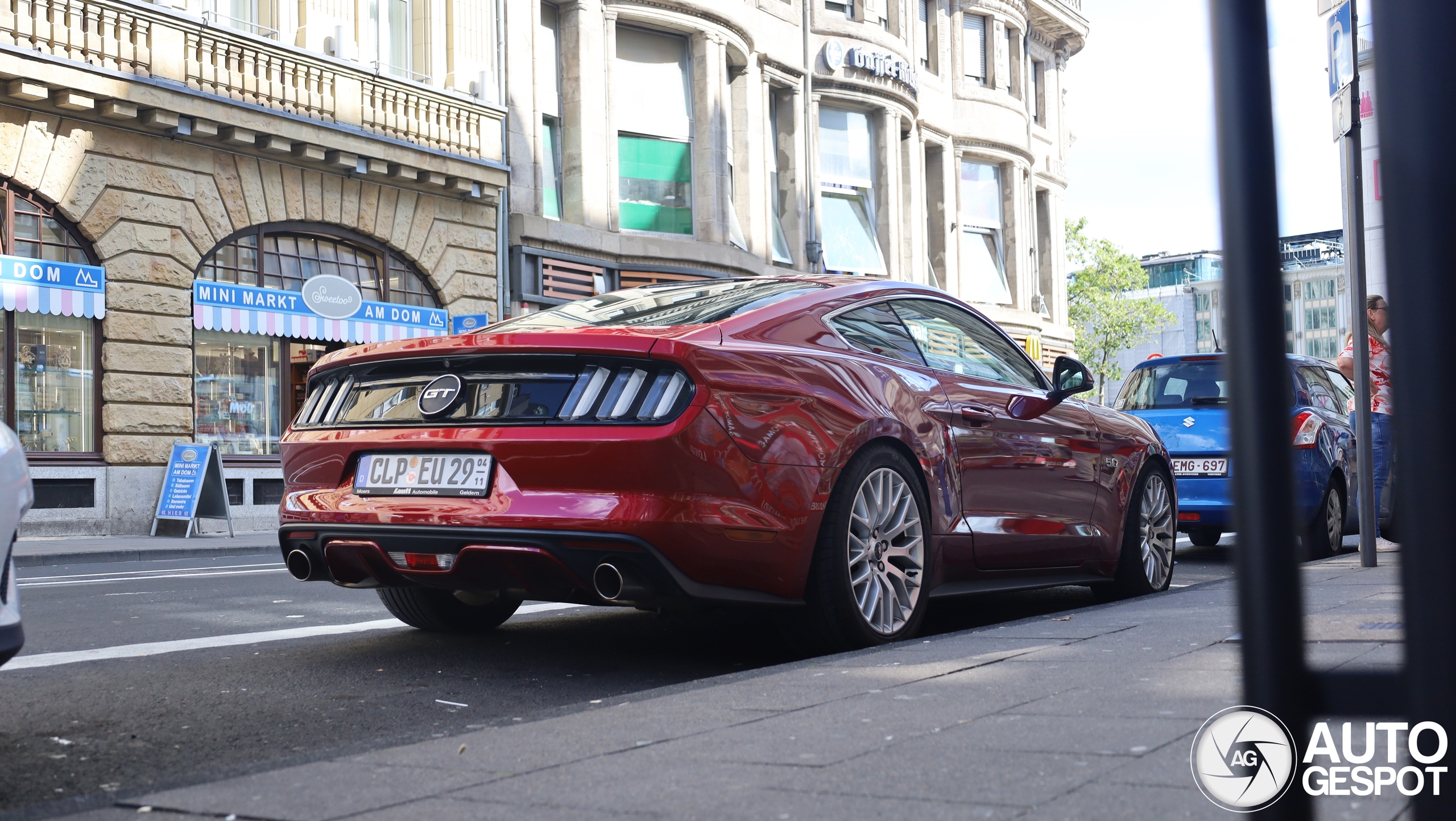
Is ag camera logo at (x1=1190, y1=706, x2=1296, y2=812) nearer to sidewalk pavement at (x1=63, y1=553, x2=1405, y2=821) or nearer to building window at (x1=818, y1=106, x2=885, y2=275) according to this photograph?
sidewalk pavement at (x1=63, y1=553, x2=1405, y2=821)

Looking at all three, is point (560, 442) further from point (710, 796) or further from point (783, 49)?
point (783, 49)

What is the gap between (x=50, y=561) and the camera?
12.4 metres

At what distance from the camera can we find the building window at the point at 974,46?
117ft

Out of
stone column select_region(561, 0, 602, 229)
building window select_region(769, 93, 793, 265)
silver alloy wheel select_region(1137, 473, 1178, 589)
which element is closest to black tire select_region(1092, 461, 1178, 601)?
silver alloy wheel select_region(1137, 473, 1178, 589)

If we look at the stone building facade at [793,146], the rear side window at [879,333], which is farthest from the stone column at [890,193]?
the rear side window at [879,333]

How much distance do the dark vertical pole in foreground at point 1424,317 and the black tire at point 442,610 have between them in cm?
464

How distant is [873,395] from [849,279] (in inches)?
33.5

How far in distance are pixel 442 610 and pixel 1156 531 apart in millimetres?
3494

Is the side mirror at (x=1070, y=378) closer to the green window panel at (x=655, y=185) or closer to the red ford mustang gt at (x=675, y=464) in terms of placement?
the red ford mustang gt at (x=675, y=464)

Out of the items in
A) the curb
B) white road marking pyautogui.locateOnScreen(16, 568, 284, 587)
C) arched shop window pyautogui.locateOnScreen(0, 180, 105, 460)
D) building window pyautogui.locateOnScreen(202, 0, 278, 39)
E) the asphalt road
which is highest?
building window pyautogui.locateOnScreen(202, 0, 278, 39)

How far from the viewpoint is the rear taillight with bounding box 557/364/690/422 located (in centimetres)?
406

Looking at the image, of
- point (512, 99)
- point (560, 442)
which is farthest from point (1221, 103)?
point (512, 99)

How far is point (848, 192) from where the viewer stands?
3000cm

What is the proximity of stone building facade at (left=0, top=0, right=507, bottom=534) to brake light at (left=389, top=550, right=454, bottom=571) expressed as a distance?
12599 mm
